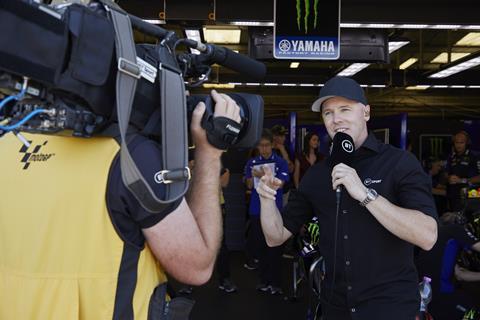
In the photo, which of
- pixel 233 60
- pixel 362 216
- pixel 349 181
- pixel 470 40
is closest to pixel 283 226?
pixel 362 216

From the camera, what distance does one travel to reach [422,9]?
591 centimetres

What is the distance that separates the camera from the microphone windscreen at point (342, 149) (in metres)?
1.72

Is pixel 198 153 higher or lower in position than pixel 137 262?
higher

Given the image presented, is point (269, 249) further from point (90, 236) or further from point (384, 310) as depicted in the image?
point (90, 236)

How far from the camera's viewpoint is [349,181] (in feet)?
5.21

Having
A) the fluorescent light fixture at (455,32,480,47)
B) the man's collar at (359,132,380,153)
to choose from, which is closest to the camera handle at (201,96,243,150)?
the man's collar at (359,132,380,153)

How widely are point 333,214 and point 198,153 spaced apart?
0.88 metres

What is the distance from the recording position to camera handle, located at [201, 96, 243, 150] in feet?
3.33

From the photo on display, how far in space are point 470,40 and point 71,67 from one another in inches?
418

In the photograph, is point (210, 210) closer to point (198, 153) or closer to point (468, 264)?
point (198, 153)

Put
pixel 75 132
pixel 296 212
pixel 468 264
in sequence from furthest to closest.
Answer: pixel 468 264, pixel 296 212, pixel 75 132

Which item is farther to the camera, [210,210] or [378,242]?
[378,242]

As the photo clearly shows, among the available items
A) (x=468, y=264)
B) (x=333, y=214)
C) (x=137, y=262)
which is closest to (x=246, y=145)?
(x=137, y=262)

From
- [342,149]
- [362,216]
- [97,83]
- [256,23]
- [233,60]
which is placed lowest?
[362,216]
